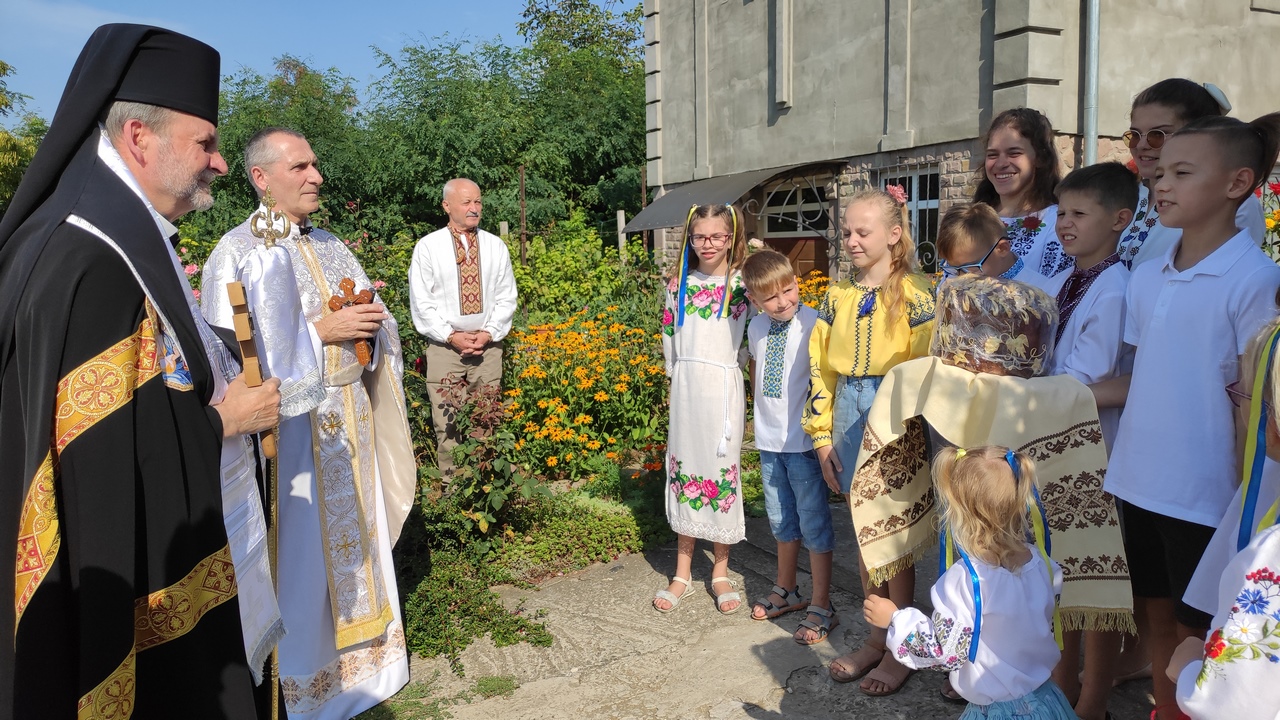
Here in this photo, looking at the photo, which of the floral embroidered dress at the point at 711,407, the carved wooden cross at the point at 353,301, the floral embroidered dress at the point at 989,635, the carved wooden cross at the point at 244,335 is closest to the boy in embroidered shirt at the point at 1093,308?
the floral embroidered dress at the point at 989,635

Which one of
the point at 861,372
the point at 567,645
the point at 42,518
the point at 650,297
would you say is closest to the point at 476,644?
the point at 567,645

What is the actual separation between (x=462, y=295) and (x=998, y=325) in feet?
13.4

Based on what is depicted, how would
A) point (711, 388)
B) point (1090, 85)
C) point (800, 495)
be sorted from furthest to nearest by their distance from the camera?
point (1090, 85), point (711, 388), point (800, 495)

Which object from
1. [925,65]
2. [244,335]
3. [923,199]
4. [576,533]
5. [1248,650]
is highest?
[925,65]

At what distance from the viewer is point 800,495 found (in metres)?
3.95

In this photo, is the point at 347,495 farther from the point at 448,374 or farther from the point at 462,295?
the point at 462,295

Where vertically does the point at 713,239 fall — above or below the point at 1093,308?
above

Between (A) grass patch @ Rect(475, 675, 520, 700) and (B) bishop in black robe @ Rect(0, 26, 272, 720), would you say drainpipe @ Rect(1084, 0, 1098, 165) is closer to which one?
(A) grass patch @ Rect(475, 675, 520, 700)

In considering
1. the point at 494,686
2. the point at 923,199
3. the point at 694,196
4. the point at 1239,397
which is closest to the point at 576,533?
the point at 494,686

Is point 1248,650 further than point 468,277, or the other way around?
point 468,277

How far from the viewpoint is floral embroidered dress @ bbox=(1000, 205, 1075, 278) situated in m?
3.32

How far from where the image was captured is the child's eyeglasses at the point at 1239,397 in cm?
194

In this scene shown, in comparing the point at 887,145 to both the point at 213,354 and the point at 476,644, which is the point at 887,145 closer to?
the point at 476,644

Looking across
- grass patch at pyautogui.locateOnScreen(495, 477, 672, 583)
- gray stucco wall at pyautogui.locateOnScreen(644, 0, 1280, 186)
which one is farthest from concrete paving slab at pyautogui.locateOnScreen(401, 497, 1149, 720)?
gray stucco wall at pyautogui.locateOnScreen(644, 0, 1280, 186)
